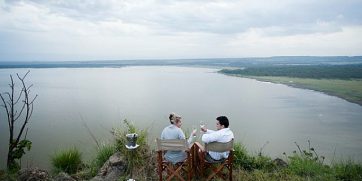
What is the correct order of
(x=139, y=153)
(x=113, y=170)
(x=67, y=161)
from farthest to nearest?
(x=67, y=161)
(x=139, y=153)
(x=113, y=170)

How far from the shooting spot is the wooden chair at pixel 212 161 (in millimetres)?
3996

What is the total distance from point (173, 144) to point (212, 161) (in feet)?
1.82

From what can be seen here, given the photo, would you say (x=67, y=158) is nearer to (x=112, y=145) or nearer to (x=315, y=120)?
(x=112, y=145)

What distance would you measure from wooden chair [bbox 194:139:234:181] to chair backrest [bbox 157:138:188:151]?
0.89 feet

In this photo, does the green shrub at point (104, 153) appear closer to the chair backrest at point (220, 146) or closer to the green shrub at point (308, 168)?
the chair backrest at point (220, 146)

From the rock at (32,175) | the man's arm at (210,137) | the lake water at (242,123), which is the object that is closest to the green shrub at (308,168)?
the man's arm at (210,137)

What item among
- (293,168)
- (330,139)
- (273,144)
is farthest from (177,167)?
(330,139)

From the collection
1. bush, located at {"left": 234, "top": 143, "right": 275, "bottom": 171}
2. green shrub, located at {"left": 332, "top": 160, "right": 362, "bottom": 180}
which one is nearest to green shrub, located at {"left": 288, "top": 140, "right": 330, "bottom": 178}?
green shrub, located at {"left": 332, "top": 160, "right": 362, "bottom": 180}

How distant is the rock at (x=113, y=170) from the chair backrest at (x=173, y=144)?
1.03m

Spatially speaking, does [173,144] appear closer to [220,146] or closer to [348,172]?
[220,146]

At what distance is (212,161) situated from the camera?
13.8 feet

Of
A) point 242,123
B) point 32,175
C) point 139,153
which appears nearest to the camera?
point 32,175

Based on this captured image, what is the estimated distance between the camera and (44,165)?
8070 mm

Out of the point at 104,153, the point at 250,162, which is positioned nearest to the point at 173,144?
the point at 250,162
